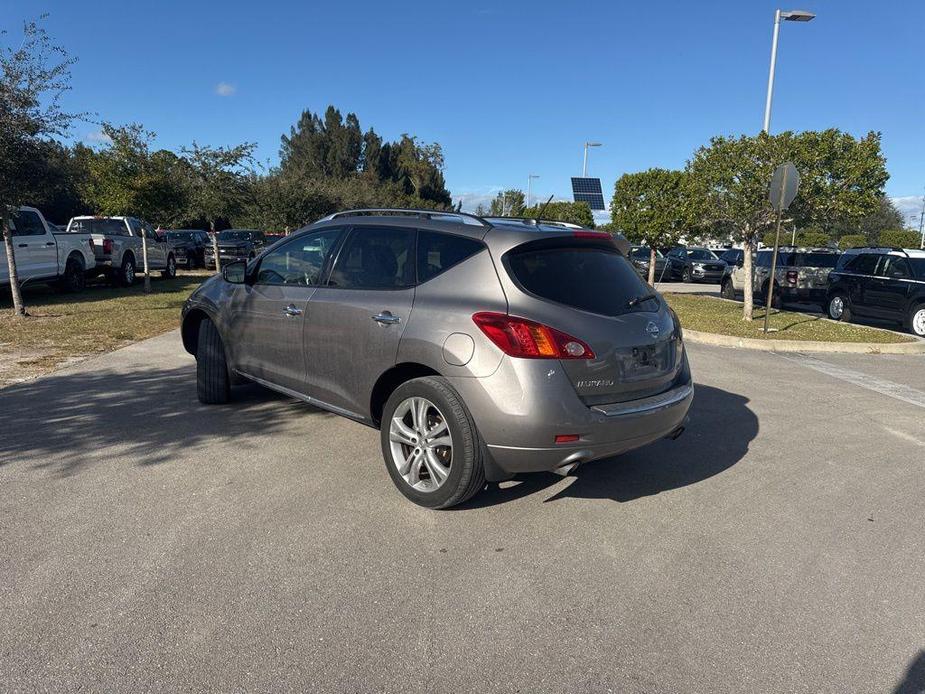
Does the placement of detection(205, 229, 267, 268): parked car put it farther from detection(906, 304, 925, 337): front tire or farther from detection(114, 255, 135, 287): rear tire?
detection(906, 304, 925, 337): front tire

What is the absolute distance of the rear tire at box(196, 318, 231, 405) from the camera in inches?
235

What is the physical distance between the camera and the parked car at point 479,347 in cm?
358

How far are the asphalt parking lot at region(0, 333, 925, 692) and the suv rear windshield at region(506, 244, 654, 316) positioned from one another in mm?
1289

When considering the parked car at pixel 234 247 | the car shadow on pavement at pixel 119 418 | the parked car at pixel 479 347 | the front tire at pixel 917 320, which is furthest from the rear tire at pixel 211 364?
the parked car at pixel 234 247

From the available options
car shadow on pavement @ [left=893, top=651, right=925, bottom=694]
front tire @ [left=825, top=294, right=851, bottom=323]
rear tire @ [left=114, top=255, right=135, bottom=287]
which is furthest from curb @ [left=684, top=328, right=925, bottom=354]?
rear tire @ [left=114, top=255, right=135, bottom=287]

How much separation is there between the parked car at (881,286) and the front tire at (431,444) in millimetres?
12388

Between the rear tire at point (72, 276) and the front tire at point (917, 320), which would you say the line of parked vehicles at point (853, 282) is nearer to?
the front tire at point (917, 320)

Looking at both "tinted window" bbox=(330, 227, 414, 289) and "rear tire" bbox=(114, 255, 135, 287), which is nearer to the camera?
"tinted window" bbox=(330, 227, 414, 289)

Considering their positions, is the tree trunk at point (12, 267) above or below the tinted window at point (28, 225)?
below

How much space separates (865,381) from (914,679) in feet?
22.1

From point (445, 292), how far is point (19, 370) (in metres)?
6.06

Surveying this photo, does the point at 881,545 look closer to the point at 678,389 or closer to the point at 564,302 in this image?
the point at 678,389

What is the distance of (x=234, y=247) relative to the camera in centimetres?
2620

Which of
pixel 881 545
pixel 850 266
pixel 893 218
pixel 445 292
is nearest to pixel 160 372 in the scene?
pixel 445 292
